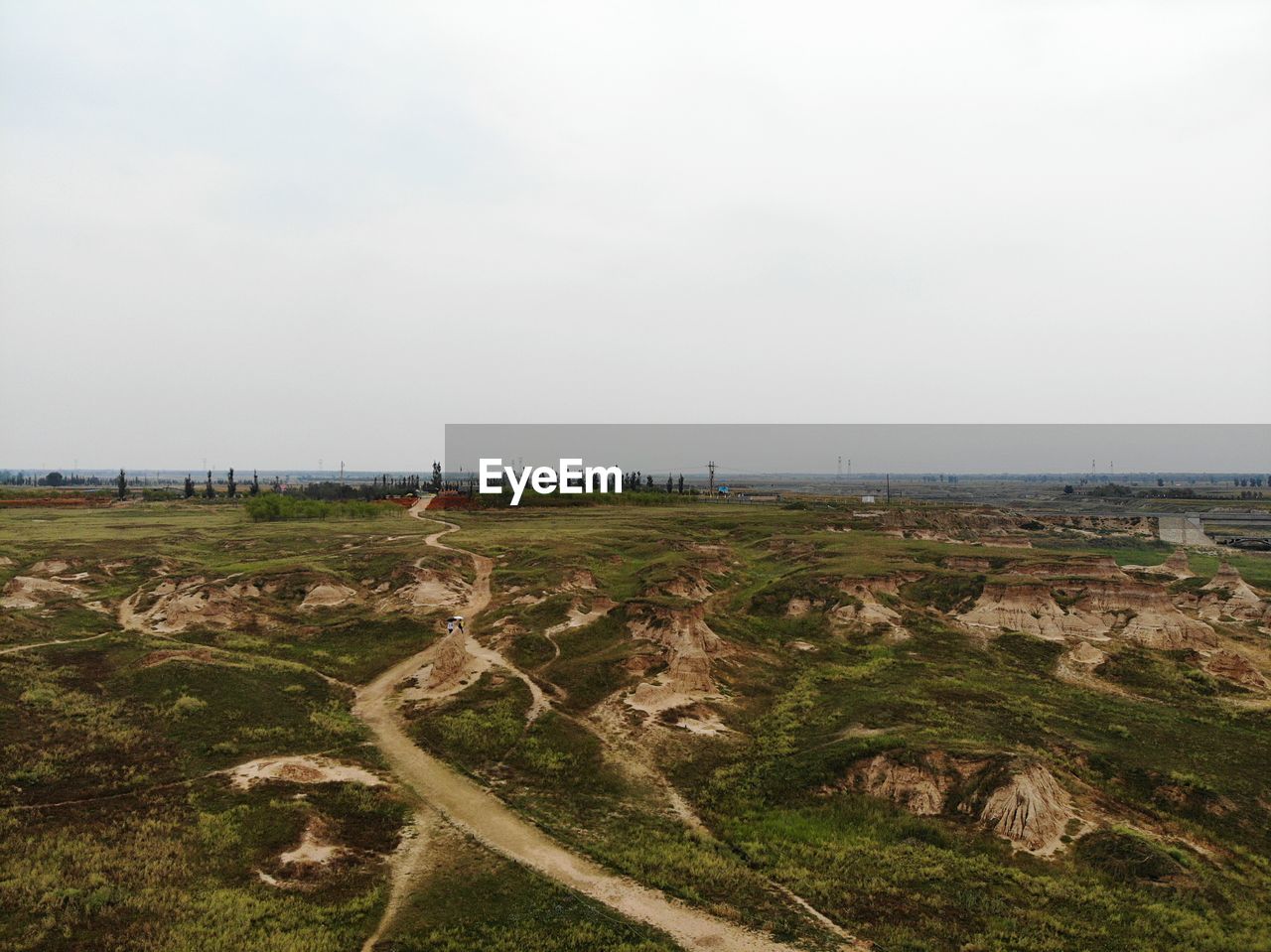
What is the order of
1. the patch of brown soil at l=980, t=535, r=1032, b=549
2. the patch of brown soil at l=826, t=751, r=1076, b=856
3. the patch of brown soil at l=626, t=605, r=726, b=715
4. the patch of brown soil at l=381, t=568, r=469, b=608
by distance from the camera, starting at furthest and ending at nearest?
the patch of brown soil at l=980, t=535, r=1032, b=549
the patch of brown soil at l=381, t=568, r=469, b=608
the patch of brown soil at l=626, t=605, r=726, b=715
the patch of brown soil at l=826, t=751, r=1076, b=856

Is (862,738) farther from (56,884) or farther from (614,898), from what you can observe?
(56,884)

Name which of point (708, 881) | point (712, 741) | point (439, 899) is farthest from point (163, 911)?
point (712, 741)

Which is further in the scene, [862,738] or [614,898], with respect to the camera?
[862,738]

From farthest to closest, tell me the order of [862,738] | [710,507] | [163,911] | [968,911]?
1. [710,507]
2. [862,738]
3. [968,911]
4. [163,911]

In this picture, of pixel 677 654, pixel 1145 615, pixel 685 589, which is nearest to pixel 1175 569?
pixel 1145 615

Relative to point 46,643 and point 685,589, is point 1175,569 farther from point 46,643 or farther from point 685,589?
point 46,643

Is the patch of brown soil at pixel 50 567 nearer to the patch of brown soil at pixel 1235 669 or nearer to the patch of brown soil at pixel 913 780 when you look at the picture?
the patch of brown soil at pixel 913 780

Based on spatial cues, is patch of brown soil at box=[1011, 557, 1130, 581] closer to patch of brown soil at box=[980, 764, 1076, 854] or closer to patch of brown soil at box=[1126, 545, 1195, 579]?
patch of brown soil at box=[1126, 545, 1195, 579]

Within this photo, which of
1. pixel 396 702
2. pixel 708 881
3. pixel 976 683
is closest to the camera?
pixel 708 881

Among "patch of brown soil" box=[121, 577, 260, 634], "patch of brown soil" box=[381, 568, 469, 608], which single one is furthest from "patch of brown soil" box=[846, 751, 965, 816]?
"patch of brown soil" box=[121, 577, 260, 634]
